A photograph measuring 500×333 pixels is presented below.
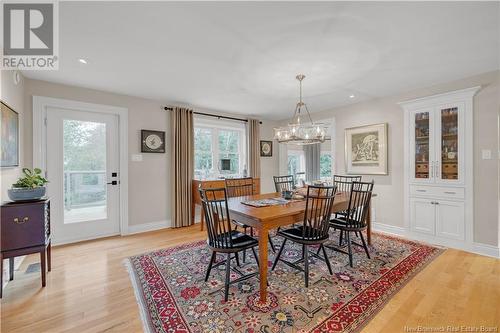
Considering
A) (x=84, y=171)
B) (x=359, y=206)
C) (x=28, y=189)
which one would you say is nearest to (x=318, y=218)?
(x=359, y=206)

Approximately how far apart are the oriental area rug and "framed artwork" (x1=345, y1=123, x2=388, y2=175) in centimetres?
155

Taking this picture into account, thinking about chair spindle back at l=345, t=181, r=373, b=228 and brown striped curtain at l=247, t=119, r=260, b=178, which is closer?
chair spindle back at l=345, t=181, r=373, b=228

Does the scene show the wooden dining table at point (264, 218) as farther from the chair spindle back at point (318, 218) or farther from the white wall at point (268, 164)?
the white wall at point (268, 164)

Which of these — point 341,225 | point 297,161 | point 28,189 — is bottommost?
point 341,225

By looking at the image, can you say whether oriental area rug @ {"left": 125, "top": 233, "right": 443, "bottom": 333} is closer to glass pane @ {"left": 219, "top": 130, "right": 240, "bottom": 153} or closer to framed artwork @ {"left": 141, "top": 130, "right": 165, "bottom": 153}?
framed artwork @ {"left": 141, "top": 130, "right": 165, "bottom": 153}

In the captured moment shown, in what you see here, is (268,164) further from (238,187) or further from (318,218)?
(318,218)

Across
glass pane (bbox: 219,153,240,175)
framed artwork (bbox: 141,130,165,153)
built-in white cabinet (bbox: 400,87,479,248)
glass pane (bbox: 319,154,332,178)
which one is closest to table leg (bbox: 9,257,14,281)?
framed artwork (bbox: 141,130,165,153)

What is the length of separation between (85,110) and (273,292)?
12.3ft

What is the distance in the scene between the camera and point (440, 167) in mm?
3395

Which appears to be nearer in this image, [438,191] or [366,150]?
[438,191]

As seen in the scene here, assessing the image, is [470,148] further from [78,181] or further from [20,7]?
[78,181]

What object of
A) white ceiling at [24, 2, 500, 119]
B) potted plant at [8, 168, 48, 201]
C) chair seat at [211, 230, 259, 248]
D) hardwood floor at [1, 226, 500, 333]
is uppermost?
white ceiling at [24, 2, 500, 119]

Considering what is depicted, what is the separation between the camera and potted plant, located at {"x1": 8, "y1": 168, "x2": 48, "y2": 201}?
219 cm

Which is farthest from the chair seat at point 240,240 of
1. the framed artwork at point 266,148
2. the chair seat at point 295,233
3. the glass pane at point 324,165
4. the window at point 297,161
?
the glass pane at point 324,165
